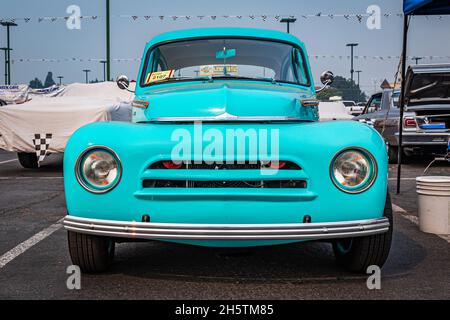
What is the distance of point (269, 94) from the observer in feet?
14.9

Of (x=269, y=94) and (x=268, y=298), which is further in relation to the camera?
(x=269, y=94)

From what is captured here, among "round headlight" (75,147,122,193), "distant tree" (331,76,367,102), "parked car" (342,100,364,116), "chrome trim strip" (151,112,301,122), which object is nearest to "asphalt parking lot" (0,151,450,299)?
"round headlight" (75,147,122,193)

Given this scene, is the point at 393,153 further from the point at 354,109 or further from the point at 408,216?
the point at 354,109

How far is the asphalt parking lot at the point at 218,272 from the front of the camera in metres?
3.61

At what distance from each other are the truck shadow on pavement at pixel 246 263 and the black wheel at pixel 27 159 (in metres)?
7.36

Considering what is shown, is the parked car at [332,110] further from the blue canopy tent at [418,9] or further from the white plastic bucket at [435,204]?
the white plastic bucket at [435,204]

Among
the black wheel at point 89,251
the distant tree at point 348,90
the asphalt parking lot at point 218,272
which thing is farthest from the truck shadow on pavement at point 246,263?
the distant tree at point 348,90

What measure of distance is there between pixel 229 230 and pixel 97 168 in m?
0.87

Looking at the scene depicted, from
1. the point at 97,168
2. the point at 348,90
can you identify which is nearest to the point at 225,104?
the point at 97,168

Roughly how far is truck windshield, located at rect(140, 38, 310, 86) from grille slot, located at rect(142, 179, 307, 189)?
1789mm

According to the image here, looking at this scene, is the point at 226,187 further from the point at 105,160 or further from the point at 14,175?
the point at 14,175

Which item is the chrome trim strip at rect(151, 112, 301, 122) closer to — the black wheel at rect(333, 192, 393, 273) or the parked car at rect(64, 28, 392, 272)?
the parked car at rect(64, 28, 392, 272)

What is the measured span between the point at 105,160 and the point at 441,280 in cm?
226
